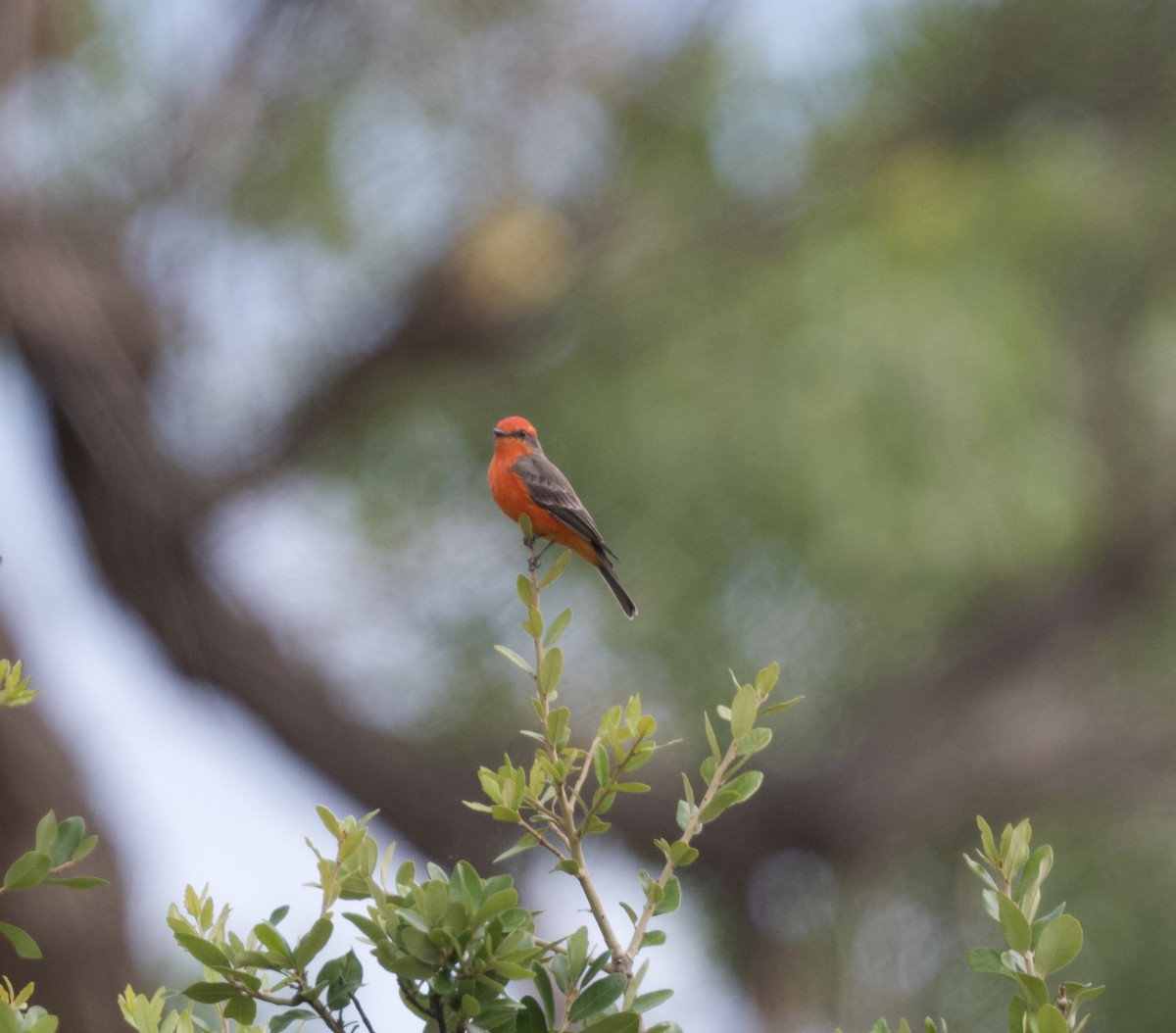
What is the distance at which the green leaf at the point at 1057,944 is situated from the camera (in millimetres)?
1181

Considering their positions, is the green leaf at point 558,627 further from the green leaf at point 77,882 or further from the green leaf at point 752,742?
the green leaf at point 77,882

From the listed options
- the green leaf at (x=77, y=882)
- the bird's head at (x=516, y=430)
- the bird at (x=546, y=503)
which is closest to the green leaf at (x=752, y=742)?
the green leaf at (x=77, y=882)

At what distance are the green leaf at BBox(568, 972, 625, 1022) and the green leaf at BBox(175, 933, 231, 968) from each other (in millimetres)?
298

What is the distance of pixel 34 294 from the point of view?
12.0 feet

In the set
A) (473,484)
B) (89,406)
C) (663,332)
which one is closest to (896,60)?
(663,332)

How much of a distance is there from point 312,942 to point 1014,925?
58 cm

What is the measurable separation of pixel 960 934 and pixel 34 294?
3.48 m

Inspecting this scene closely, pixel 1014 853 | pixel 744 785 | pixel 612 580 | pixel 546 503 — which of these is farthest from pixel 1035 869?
pixel 612 580

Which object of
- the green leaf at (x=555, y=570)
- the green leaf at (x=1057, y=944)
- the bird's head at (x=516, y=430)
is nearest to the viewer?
the green leaf at (x=1057, y=944)

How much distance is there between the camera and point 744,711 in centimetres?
128

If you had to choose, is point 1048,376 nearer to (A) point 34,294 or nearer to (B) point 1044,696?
(B) point 1044,696

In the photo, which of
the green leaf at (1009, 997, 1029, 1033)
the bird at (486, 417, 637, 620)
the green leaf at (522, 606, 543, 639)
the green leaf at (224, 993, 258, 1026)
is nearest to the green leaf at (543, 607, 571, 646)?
the green leaf at (522, 606, 543, 639)

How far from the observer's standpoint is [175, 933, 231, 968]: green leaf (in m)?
1.17

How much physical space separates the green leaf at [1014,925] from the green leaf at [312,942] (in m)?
0.56
